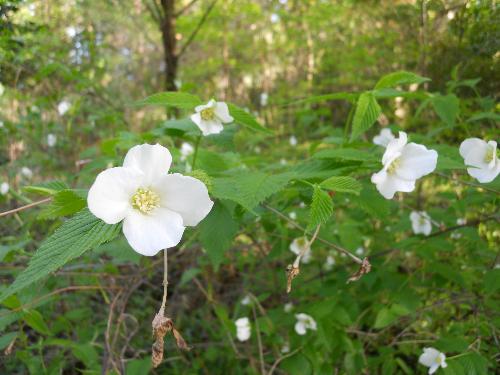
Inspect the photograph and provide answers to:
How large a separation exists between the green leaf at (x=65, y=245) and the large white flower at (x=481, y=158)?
1125mm

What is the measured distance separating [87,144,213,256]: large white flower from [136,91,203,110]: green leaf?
271 millimetres

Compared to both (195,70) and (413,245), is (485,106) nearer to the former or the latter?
(413,245)

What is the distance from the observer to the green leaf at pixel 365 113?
1.26 meters

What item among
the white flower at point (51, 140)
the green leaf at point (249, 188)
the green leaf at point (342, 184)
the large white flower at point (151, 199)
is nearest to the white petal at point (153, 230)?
the large white flower at point (151, 199)

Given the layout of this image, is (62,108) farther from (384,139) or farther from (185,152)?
(384,139)

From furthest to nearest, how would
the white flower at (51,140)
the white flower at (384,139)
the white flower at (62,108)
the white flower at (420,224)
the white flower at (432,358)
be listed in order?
the white flower at (51,140) < the white flower at (62,108) < the white flower at (420,224) < the white flower at (384,139) < the white flower at (432,358)

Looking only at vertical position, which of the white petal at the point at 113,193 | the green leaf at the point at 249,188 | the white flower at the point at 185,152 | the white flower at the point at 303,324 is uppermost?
the white petal at the point at 113,193

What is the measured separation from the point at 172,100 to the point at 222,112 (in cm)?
21

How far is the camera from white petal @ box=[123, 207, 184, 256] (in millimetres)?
852

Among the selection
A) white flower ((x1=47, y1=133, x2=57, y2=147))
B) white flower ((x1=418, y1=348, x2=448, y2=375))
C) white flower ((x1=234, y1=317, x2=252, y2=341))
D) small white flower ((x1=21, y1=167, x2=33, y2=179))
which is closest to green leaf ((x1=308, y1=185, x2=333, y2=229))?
white flower ((x1=418, y1=348, x2=448, y2=375))

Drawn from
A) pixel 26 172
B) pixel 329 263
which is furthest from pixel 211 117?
pixel 26 172

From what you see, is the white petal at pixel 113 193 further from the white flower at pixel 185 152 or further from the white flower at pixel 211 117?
the white flower at pixel 185 152

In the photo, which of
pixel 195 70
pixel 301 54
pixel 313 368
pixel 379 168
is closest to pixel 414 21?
pixel 379 168

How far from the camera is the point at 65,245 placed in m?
0.77
